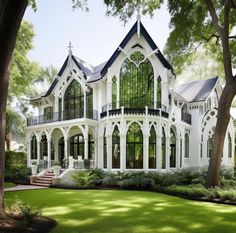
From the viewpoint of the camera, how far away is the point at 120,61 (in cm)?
2123

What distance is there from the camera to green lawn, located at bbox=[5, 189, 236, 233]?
291 inches

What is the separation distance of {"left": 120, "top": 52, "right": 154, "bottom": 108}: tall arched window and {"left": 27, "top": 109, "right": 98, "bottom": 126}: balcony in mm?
2963

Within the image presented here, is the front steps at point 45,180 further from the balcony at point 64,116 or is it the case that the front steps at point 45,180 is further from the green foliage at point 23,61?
the green foliage at point 23,61

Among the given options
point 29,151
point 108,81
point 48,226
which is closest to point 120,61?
point 108,81

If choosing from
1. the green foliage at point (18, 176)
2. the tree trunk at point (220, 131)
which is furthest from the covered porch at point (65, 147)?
the tree trunk at point (220, 131)

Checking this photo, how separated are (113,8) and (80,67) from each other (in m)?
9.16

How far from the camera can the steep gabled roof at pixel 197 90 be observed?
87.7 feet

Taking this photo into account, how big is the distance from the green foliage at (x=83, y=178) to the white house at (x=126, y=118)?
1.70 m

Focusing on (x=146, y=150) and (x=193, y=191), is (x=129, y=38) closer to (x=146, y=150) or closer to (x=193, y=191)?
(x=146, y=150)

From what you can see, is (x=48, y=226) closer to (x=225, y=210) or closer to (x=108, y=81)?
(x=225, y=210)

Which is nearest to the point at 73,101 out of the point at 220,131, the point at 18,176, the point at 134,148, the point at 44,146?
the point at 44,146

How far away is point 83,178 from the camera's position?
17922 millimetres

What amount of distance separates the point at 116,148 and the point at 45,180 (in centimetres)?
541

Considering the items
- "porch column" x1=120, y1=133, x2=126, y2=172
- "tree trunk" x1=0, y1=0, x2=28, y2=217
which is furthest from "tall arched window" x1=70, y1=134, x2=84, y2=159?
"tree trunk" x1=0, y1=0, x2=28, y2=217
